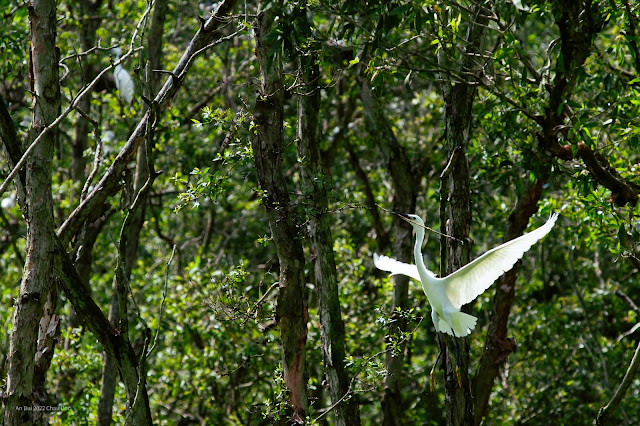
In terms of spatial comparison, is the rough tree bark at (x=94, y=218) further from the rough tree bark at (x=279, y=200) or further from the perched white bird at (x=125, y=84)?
the perched white bird at (x=125, y=84)

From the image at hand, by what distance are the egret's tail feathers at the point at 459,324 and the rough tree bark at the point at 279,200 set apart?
2.98ft

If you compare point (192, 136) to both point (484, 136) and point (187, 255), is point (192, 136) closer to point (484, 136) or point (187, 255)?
point (187, 255)

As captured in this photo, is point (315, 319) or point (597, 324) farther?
point (597, 324)

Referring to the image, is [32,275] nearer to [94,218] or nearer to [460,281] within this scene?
Answer: [94,218]

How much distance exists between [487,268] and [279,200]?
125cm

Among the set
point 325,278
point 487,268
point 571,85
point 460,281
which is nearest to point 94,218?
point 325,278

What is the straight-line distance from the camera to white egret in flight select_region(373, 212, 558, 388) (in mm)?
3934

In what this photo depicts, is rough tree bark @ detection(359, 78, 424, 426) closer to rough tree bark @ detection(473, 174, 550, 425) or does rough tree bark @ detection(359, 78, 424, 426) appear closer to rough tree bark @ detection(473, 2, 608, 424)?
rough tree bark @ detection(473, 174, 550, 425)

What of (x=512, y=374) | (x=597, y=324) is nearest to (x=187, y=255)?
(x=512, y=374)

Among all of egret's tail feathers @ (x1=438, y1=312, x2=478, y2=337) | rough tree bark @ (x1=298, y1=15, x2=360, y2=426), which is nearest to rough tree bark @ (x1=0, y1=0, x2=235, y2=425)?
rough tree bark @ (x1=298, y1=15, x2=360, y2=426)

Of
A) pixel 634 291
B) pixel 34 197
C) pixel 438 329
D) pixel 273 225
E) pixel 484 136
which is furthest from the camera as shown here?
pixel 634 291

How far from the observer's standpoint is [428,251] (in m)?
9.38

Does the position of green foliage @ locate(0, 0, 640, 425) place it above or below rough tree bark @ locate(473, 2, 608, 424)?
above

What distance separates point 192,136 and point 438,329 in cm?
503
